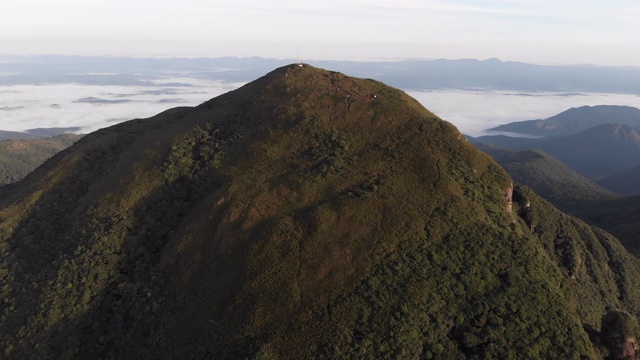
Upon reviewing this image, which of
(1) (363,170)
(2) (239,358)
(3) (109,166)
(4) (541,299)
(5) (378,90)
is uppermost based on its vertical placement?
(5) (378,90)

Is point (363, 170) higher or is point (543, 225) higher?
point (363, 170)

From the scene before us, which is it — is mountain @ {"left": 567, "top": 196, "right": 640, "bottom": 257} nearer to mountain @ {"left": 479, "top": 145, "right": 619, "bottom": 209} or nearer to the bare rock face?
mountain @ {"left": 479, "top": 145, "right": 619, "bottom": 209}

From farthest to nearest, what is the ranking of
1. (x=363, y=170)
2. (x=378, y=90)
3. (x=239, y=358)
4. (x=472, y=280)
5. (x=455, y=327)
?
(x=378, y=90), (x=363, y=170), (x=472, y=280), (x=455, y=327), (x=239, y=358)

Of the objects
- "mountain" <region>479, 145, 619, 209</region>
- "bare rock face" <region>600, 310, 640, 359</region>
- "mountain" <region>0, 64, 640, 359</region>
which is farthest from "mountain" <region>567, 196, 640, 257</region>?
"bare rock face" <region>600, 310, 640, 359</region>

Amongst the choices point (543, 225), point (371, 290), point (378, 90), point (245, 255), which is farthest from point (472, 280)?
point (378, 90)

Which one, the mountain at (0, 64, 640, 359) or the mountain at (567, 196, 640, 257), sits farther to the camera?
the mountain at (567, 196, 640, 257)

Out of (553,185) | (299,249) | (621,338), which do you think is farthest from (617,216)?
(299,249)

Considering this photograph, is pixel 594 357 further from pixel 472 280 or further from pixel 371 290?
pixel 371 290
